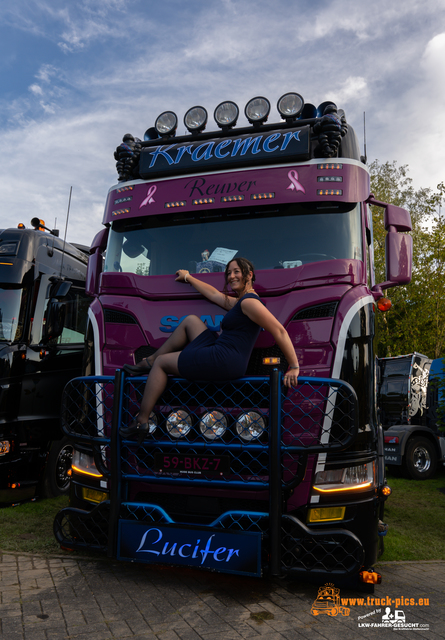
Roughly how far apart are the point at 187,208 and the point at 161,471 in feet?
7.71

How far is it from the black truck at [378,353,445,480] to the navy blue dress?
7112 mm

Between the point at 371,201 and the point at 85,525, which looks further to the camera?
the point at 371,201

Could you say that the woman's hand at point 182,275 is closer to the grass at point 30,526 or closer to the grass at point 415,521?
the grass at point 30,526

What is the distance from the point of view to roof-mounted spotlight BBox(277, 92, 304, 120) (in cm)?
475

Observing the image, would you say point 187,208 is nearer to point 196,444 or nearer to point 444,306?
point 196,444

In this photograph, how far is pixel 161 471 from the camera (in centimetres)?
350

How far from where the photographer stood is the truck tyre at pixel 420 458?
10.0 metres

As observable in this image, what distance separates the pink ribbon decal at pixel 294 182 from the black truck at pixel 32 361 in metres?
3.07

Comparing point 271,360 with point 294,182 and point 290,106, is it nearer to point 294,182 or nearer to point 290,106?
point 294,182

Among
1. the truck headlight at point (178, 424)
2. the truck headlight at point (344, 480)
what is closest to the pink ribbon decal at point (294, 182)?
the truck headlight at point (178, 424)

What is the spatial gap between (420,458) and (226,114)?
27.5 feet

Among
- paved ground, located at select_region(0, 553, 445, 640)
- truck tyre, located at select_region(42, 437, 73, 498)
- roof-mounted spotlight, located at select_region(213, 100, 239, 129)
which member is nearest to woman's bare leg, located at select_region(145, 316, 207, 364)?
paved ground, located at select_region(0, 553, 445, 640)

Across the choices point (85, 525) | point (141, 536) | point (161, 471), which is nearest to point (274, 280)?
point (161, 471)

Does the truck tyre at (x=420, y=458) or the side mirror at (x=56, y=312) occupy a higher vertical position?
the side mirror at (x=56, y=312)
